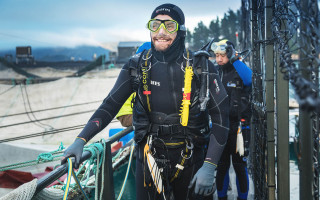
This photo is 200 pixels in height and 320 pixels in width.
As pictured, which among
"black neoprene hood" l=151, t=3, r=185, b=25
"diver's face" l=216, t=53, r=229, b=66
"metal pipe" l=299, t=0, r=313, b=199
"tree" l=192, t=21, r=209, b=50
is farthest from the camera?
"tree" l=192, t=21, r=209, b=50

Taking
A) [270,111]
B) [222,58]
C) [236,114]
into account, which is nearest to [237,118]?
[236,114]

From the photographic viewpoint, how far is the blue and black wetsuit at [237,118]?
3.77m

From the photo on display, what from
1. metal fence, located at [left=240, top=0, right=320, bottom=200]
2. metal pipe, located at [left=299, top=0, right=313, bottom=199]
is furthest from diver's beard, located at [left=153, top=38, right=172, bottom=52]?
metal pipe, located at [left=299, top=0, right=313, bottom=199]

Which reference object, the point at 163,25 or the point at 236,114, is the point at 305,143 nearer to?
the point at 163,25

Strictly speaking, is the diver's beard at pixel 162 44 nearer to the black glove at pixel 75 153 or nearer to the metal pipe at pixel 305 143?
the black glove at pixel 75 153

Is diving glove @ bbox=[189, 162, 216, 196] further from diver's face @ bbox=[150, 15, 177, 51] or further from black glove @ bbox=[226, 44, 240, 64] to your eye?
black glove @ bbox=[226, 44, 240, 64]

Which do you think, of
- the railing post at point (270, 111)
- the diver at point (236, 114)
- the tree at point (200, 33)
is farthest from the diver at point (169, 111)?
the tree at point (200, 33)

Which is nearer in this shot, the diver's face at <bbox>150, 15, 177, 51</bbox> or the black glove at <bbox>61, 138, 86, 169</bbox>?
the black glove at <bbox>61, 138, 86, 169</bbox>

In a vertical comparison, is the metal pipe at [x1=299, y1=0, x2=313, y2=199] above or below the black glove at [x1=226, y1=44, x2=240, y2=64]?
below

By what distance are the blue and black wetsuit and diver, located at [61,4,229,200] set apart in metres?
1.31

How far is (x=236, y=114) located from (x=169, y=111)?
1548 mm

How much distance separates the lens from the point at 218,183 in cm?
390

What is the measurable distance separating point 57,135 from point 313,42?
18086mm

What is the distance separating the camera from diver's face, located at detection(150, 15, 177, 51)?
2.50 meters
